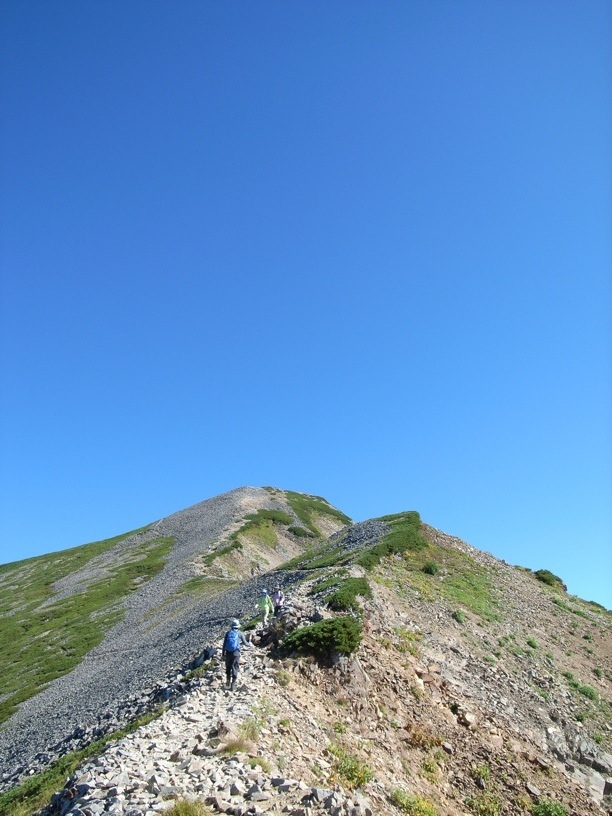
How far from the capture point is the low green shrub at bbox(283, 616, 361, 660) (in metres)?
21.0

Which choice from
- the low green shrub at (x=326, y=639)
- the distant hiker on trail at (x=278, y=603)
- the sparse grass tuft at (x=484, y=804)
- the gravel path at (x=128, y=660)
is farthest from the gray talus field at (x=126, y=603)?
the sparse grass tuft at (x=484, y=804)

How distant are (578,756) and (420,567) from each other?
1633 centimetres

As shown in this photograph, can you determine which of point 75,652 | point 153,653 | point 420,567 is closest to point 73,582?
point 75,652

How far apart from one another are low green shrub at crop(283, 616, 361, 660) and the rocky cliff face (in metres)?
0.29

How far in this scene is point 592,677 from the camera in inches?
1184

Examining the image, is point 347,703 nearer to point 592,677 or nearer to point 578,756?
point 578,756

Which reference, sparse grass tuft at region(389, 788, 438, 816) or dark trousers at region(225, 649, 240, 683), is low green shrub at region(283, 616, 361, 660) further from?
sparse grass tuft at region(389, 788, 438, 816)

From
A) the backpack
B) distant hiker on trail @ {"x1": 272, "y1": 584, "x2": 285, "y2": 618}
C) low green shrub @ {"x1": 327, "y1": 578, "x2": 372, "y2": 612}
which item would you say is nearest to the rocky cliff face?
low green shrub @ {"x1": 327, "y1": 578, "x2": 372, "y2": 612}

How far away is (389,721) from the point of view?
19125mm

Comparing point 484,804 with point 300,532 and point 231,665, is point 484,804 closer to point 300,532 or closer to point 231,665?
point 231,665

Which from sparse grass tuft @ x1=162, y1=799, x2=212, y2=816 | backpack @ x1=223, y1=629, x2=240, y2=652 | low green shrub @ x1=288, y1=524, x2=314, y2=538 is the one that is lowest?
sparse grass tuft @ x1=162, y1=799, x2=212, y2=816

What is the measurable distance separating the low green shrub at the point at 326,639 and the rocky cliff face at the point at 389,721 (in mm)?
294

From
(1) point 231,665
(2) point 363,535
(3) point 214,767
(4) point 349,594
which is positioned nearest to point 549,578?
(2) point 363,535

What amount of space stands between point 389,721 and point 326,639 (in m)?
3.60
